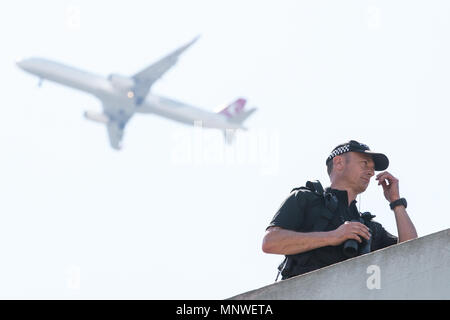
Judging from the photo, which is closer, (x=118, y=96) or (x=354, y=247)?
(x=354, y=247)

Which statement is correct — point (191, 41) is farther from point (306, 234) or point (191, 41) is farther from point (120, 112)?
point (306, 234)

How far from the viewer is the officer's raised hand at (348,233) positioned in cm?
528

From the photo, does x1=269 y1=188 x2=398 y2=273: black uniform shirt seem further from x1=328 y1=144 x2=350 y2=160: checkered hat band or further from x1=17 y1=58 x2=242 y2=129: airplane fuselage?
x1=17 y1=58 x2=242 y2=129: airplane fuselage

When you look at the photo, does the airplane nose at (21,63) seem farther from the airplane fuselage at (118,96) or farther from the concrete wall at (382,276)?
the concrete wall at (382,276)

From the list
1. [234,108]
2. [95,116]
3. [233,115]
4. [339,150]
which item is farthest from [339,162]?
[234,108]

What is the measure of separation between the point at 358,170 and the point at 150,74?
71061 mm

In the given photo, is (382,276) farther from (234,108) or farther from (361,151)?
(234,108)

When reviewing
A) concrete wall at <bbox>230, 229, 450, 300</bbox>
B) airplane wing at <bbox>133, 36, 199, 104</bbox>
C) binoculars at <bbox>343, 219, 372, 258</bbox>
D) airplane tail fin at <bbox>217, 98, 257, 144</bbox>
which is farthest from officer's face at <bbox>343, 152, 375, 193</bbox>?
airplane tail fin at <bbox>217, 98, 257, 144</bbox>

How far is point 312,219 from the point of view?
5.71m

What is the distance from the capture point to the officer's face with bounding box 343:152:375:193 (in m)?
6.11
